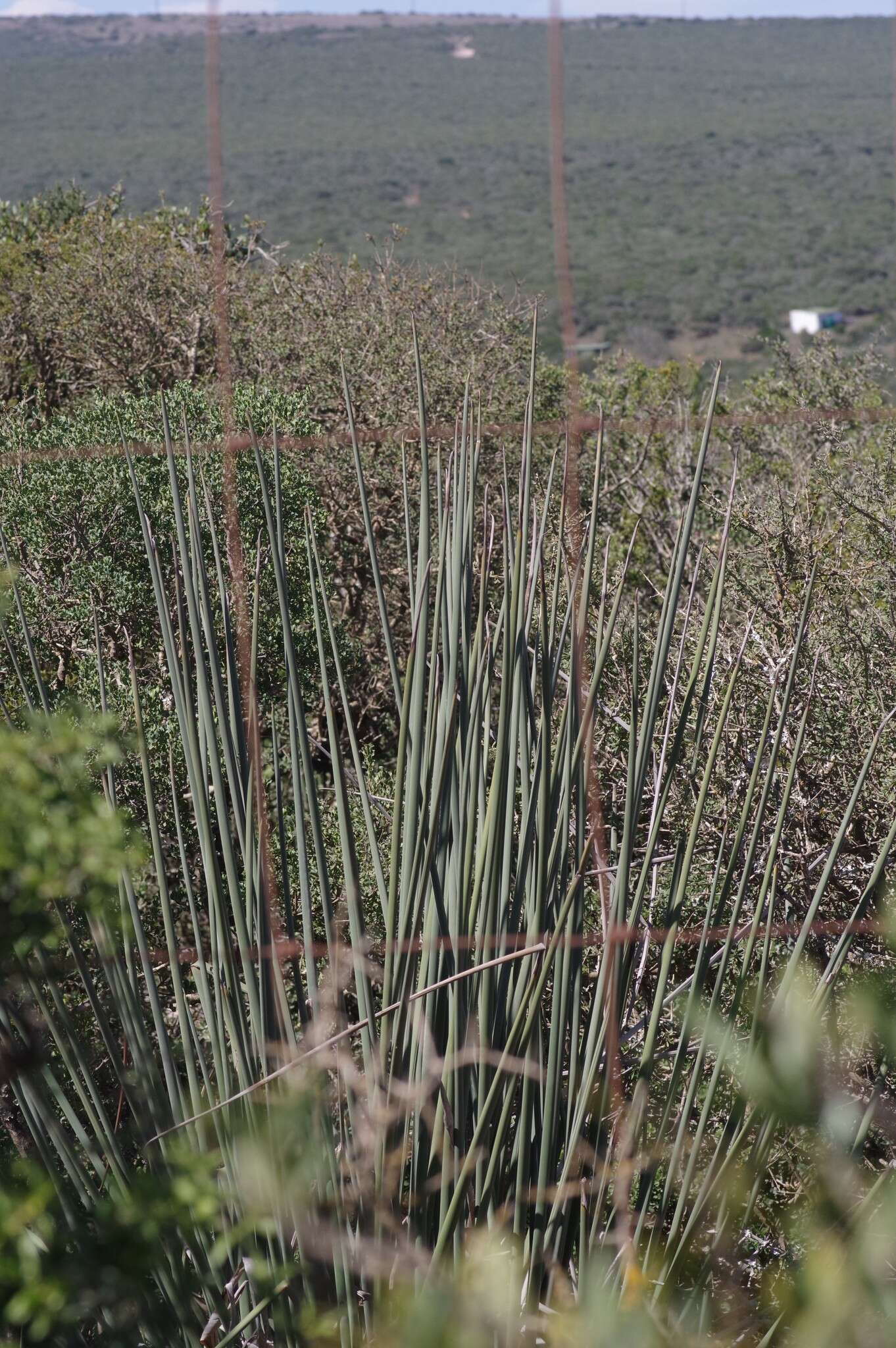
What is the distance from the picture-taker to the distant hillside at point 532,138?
25.2 m

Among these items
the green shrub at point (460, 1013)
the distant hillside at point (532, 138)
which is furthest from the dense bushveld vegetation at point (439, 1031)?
the distant hillside at point (532, 138)

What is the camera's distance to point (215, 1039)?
1.58 metres

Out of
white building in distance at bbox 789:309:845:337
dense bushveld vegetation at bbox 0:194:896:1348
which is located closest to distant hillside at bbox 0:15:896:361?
white building in distance at bbox 789:309:845:337

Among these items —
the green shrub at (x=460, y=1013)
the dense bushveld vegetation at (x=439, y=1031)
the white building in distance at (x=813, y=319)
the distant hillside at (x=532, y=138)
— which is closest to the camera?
the dense bushveld vegetation at (x=439, y=1031)

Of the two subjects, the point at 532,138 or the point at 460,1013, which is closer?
the point at 460,1013

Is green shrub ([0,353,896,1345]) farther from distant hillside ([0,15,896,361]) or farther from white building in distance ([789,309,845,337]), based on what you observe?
distant hillside ([0,15,896,361])

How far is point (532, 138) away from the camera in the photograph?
1293 inches

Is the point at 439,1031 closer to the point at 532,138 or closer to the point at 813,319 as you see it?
the point at 813,319

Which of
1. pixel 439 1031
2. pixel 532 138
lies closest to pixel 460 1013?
pixel 439 1031

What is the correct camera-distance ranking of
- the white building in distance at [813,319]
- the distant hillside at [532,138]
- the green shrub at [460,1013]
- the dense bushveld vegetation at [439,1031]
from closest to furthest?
the dense bushveld vegetation at [439,1031], the green shrub at [460,1013], the white building in distance at [813,319], the distant hillside at [532,138]

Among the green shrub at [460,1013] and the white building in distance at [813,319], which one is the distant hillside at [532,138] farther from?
the green shrub at [460,1013]

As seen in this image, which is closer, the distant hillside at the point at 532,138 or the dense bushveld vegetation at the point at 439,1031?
the dense bushveld vegetation at the point at 439,1031

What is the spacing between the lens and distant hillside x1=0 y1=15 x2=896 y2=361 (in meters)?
25.2

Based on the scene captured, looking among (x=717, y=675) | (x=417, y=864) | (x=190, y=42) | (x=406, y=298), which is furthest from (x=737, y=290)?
(x=417, y=864)
